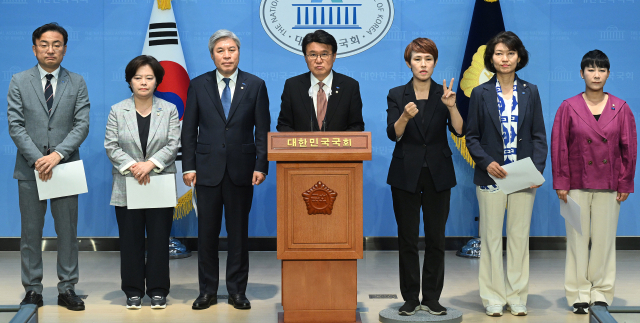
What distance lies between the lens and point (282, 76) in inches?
222

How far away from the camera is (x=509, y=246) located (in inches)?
139

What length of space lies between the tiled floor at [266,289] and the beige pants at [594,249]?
16 centimetres

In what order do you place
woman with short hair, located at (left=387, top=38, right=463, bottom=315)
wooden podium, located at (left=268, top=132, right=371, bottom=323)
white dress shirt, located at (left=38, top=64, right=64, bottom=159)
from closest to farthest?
wooden podium, located at (left=268, top=132, right=371, bottom=323)
woman with short hair, located at (left=387, top=38, right=463, bottom=315)
white dress shirt, located at (left=38, top=64, right=64, bottom=159)

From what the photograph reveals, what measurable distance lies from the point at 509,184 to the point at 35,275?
2869mm

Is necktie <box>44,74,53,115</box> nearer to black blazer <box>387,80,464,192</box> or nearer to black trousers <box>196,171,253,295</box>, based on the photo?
black trousers <box>196,171,253,295</box>

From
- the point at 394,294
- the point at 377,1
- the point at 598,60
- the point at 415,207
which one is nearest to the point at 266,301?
the point at 394,294

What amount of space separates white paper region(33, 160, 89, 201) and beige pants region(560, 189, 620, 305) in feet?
9.62

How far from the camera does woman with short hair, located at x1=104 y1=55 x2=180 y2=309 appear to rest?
3686 mm

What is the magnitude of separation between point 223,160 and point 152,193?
0.46m

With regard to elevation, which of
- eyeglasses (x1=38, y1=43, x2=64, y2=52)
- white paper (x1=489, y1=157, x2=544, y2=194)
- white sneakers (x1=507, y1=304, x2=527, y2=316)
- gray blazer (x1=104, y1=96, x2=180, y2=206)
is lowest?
white sneakers (x1=507, y1=304, x2=527, y2=316)

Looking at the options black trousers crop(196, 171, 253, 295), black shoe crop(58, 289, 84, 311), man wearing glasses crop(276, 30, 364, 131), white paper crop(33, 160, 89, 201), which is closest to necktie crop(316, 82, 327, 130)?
man wearing glasses crop(276, 30, 364, 131)

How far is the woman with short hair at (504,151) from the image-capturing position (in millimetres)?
3463

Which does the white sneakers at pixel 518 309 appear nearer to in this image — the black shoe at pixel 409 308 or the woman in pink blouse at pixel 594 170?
the woman in pink blouse at pixel 594 170

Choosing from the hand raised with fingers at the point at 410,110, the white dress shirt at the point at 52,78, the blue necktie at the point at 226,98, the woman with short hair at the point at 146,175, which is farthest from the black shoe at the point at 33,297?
the hand raised with fingers at the point at 410,110
